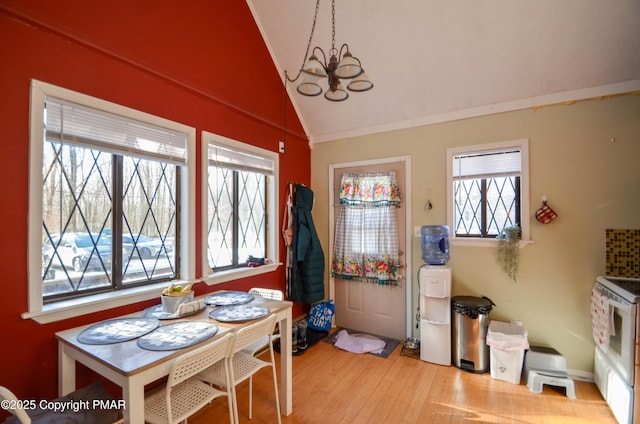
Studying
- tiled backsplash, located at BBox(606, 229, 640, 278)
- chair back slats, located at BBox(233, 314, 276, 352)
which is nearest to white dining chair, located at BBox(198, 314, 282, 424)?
chair back slats, located at BBox(233, 314, 276, 352)

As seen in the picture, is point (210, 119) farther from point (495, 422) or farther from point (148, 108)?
point (495, 422)

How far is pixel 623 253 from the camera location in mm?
2342

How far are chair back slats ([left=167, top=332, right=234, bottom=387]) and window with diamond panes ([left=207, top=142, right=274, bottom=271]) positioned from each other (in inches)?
46.4

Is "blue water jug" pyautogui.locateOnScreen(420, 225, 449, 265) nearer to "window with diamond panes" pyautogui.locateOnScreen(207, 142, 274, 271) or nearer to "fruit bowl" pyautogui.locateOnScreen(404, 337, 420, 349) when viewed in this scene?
"fruit bowl" pyautogui.locateOnScreen(404, 337, 420, 349)

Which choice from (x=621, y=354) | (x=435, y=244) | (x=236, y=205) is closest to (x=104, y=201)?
(x=236, y=205)

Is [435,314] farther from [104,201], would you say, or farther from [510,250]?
[104,201]

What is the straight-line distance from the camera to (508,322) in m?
2.72

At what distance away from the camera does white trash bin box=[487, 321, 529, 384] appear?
2.41 meters

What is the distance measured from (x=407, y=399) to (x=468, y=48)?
9.61 ft

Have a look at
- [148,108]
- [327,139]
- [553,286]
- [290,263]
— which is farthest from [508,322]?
[148,108]

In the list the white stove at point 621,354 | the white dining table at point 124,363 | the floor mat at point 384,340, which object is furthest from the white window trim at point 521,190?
the white dining table at point 124,363

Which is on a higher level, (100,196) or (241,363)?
(100,196)

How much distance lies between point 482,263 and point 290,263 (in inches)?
78.8
